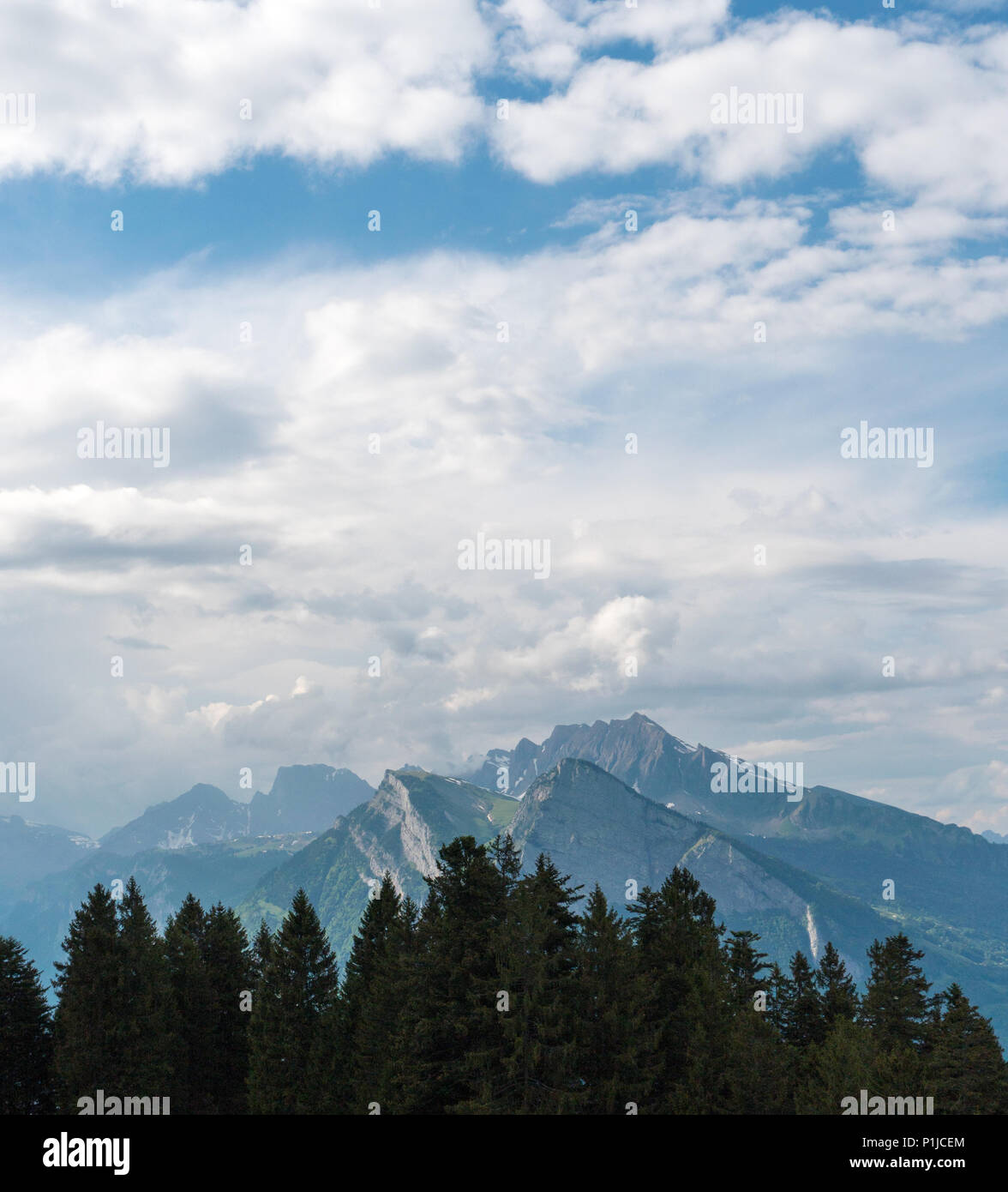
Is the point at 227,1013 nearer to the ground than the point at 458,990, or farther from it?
nearer to the ground

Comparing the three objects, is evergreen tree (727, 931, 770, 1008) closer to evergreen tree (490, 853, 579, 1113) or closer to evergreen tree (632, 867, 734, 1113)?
evergreen tree (632, 867, 734, 1113)

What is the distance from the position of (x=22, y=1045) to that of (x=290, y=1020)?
54.9 ft

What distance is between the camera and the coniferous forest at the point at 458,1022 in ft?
162

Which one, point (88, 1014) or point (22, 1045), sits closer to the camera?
point (88, 1014)

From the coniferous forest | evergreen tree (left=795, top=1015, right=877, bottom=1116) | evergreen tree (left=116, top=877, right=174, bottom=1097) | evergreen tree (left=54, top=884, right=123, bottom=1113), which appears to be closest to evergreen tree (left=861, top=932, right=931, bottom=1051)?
the coniferous forest

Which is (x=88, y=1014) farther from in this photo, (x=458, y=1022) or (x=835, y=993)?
(x=835, y=993)

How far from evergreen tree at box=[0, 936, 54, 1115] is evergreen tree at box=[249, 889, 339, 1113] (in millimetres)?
12842

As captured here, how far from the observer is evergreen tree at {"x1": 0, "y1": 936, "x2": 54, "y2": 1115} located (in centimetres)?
5903

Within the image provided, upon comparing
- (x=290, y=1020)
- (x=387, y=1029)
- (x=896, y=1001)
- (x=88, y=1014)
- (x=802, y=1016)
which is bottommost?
(x=802, y=1016)

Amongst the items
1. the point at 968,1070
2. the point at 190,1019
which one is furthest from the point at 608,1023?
the point at 190,1019

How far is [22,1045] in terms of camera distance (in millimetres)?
60719

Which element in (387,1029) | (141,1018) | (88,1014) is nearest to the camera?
(88,1014)
